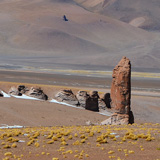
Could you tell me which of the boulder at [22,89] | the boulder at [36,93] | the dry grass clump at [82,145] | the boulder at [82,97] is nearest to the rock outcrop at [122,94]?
the dry grass clump at [82,145]

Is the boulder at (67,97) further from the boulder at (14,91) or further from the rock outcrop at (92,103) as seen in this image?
the boulder at (14,91)

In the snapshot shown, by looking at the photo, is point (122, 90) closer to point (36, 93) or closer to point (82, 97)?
point (82, 97)

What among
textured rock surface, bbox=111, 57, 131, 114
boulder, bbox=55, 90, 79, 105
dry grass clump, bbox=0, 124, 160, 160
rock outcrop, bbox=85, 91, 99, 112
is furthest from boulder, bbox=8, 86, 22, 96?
dry grass clump, bbox=0, 124, 160, 160

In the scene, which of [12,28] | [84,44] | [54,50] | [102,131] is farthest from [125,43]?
[102,131]

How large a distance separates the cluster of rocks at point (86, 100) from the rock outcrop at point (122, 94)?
27.4 feet

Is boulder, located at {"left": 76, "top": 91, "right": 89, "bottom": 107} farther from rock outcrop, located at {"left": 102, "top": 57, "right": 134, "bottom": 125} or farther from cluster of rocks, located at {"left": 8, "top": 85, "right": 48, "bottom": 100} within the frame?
rock outcrop, located at {"left": 102, "top": 57, "right": 134, "bottom": 125}

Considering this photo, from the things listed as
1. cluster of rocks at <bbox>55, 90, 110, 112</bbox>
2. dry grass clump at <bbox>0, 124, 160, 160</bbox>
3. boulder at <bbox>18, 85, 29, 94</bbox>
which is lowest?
dry grass clump at <bbox>0, 124, 160, 160</bbox>

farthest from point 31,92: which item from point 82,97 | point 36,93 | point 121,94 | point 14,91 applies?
point 121,94

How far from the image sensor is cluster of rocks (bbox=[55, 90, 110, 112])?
27.0 m

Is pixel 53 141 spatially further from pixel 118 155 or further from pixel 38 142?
pixel 118 155

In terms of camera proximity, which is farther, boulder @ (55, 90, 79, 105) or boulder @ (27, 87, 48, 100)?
→ boulder @ (27, 87, 48, 100)

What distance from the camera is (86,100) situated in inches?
1065

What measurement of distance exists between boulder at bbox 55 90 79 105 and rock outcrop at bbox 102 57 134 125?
8.62m

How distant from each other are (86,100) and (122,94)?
903 centimetres
